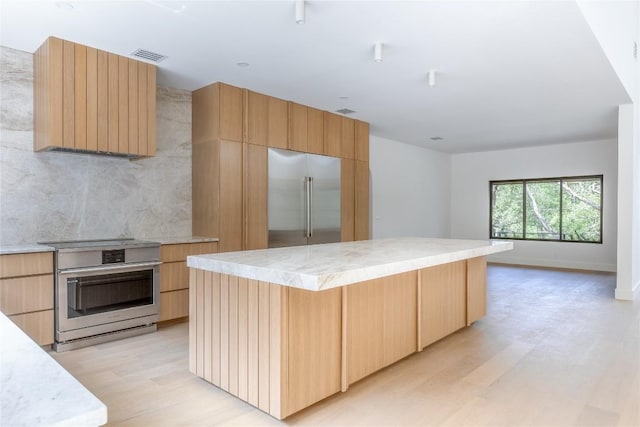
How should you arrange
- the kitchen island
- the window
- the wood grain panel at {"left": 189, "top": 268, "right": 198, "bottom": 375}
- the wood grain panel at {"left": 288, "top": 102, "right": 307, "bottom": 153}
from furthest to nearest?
the window
the wood grain panel at {"left": 288, "top": 102, "right": 307, "bottom": 153}
the wood grain panel at {"left": 189, "top": 268, "right": 198, "bottom": 375}
the kitchen island

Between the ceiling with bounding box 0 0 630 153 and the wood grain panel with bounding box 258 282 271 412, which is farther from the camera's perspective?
the ceiling with bounding box 0 0 630 153

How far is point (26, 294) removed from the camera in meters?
3.21

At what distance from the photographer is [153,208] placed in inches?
179

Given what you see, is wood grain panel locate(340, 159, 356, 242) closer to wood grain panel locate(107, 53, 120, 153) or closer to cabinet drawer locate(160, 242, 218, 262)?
cabinet drawer locate(160, 242, 218, 262)

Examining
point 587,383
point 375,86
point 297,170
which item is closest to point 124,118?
point 297,170

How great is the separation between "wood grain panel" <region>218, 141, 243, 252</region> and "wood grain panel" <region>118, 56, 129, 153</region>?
1020 millimetres

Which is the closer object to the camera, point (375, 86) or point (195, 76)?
point (195, 76)

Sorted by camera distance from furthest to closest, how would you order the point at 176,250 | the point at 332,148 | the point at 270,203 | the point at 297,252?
the point at 332,148, the point at 270,203, the point at 176,250, the point at 297,252

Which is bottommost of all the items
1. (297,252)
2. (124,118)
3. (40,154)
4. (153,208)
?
(297,252)

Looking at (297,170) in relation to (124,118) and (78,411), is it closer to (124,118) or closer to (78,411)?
(124,118)

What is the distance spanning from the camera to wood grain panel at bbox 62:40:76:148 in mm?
3496

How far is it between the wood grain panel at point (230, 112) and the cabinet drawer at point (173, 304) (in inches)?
71.0

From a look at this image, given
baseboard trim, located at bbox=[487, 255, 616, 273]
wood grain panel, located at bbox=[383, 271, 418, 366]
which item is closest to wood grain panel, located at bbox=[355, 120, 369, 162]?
wood grain panel, located at bbox=[383, 271, 418, 366]

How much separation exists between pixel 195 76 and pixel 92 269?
7.52ft
